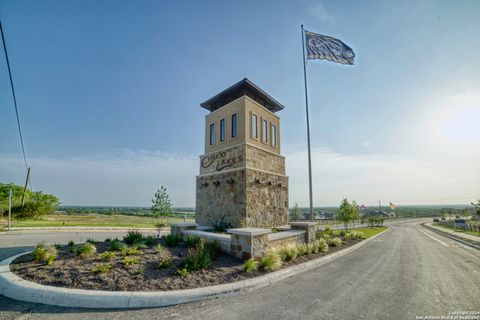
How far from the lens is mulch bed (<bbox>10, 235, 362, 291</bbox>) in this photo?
16.2ft

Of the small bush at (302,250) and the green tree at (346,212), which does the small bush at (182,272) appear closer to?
the small bush at (302,250)

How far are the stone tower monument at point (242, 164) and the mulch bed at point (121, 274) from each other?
635cm

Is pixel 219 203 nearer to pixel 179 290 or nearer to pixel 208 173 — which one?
pixel 208 173

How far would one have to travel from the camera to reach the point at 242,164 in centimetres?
1347

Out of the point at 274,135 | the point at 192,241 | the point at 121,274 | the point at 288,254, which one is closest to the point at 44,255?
the point at 121,274

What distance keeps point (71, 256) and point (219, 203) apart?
27.9 ft

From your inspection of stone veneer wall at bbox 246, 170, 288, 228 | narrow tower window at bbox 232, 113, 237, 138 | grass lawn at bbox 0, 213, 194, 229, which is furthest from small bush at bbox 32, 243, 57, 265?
grass lawn at bbox 0, 213, 194, 229

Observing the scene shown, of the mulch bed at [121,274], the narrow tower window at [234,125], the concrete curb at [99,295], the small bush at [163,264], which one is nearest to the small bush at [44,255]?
the mulch bed at [121,274]

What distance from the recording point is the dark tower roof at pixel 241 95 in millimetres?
14812

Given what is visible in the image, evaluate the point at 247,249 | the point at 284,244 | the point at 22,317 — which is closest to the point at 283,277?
the point at 247,249

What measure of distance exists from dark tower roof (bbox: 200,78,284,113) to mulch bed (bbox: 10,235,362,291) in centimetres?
1164

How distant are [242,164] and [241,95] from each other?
543 cm

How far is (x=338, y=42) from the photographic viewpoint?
16094mm

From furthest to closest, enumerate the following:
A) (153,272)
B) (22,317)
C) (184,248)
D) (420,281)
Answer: (184,248) < (420,281) < (153,272) < (22,317)
